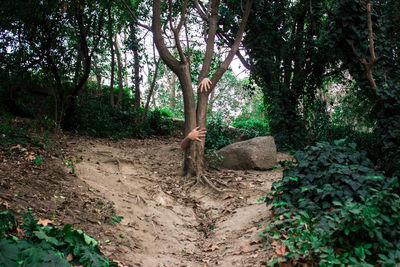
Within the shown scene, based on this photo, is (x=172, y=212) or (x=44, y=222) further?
→ (x=172, y=212)

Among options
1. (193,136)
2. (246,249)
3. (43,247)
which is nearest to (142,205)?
(246,249)

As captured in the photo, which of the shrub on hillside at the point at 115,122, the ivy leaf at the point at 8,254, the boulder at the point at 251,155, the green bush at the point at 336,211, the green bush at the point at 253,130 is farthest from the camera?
the green bush at the point at 253,130

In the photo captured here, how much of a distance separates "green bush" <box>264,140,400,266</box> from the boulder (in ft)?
10.0

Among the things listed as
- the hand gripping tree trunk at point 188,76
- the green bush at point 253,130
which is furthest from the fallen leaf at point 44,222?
the green bush at point 253,130

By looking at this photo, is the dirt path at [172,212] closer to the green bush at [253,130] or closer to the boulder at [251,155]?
the boulder at [251,155]

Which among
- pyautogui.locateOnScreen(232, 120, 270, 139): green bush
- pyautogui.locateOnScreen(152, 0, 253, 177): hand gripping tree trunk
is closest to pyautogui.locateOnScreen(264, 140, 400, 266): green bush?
pyautogui.locateOnScreen(152, 0, 253, 177): hand gripping tree trunk

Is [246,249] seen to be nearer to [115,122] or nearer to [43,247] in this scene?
[43,247]

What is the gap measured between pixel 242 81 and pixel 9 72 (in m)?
13.5

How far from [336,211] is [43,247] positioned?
108 inches

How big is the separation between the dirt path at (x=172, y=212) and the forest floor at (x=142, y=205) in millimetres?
15

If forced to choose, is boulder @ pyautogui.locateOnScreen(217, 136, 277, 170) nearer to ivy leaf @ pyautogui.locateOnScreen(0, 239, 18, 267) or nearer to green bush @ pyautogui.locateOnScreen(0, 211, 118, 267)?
green bush @ pyautogui.locateOnScreen(0, 211, 118, 267)

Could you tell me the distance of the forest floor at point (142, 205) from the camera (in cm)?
366

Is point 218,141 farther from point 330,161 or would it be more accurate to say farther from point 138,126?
point 330,161

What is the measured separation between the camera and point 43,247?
252 centimetres
